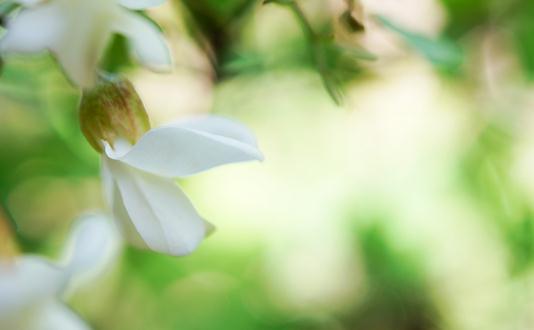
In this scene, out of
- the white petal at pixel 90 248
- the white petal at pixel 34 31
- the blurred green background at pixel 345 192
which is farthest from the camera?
the blurred green background at pixel 345 192

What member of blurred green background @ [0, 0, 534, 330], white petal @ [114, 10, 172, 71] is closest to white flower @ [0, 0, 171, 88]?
white petal @ [114, 10, 172, 71]

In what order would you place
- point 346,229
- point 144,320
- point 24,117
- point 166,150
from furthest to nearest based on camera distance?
point 346,229, point 144,320, point 24,117, point 166,150

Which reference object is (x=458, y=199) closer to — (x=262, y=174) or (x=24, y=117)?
(x=262, y=174)

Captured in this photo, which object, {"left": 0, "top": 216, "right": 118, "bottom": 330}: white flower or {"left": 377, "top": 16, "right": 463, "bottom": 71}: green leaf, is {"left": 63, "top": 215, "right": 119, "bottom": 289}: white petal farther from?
{"left": 377, "top": 16, "right": 463, "bottom": 71}: green leaf

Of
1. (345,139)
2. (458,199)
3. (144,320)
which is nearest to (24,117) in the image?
(144,320)

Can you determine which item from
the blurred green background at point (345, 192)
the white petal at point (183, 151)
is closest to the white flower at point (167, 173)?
the white petal at point (183, 151)

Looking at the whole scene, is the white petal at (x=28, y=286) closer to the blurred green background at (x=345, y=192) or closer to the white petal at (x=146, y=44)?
the white petal at (x=146, y=44)
